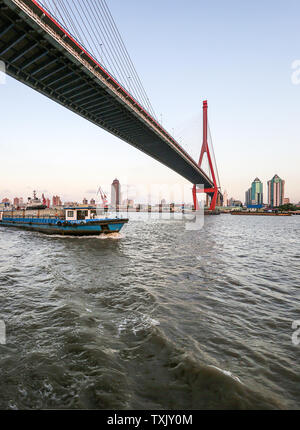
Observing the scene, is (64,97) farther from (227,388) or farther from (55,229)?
(227,388)

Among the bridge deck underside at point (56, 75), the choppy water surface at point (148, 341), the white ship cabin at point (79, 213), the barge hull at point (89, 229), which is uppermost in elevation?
the bridge deck underside at point (56, 75)

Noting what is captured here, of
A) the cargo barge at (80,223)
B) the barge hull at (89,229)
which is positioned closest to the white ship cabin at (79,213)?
the cargo barge at (80,223)

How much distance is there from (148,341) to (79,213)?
19458 mm

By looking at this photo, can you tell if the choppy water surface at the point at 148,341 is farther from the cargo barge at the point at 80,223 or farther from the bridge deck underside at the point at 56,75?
the bridge deck underside at the point at 56,75

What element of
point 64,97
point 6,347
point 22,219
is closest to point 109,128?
point 64,97

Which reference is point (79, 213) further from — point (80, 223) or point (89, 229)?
point (89, 229)

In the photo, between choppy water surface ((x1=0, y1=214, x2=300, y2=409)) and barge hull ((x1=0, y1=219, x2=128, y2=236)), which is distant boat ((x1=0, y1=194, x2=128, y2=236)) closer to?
barge hull ((x1=0, y1=219, x2=128, y2=236))

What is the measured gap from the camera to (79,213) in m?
21.7

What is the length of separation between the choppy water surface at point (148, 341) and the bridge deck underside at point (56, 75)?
18.8 metres

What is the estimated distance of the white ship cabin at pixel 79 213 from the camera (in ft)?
70.1

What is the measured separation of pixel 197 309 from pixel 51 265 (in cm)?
736

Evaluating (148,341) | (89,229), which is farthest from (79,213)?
(148,341)

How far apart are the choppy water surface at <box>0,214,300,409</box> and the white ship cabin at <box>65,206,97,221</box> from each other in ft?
43.9

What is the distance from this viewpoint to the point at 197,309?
17.9 ft
